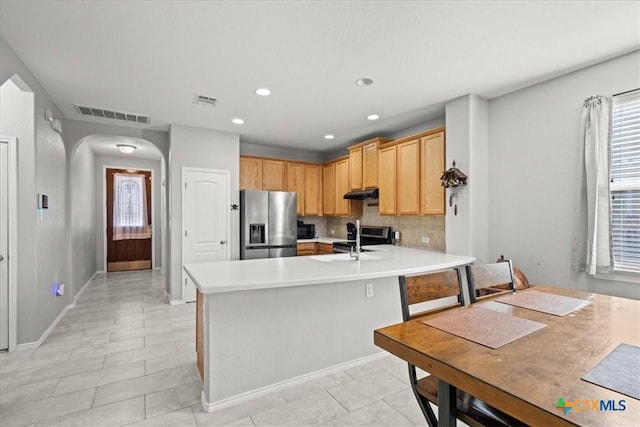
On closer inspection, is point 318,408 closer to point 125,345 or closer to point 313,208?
point 125,345

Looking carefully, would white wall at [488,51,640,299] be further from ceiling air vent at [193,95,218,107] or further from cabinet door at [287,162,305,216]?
cabinet door at [287,162,305,216]

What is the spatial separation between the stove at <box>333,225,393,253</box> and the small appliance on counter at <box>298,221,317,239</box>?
1.05 meters

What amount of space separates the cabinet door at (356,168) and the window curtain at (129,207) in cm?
532

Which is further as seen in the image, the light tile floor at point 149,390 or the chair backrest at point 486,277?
the light tile floor at point 149,390

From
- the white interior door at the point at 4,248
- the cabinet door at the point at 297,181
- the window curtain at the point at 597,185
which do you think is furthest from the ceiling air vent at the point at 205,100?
the window curtain at the point at 597,185

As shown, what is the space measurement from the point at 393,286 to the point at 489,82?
7.34 ft

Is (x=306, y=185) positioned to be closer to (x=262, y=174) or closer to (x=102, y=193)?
(x=262, y=174)

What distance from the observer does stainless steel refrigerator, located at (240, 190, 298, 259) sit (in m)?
4.93

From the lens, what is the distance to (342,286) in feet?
8.40

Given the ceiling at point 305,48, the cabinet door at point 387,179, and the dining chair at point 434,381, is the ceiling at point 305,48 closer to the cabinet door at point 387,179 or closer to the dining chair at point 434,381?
the cabinet door at point 387,179

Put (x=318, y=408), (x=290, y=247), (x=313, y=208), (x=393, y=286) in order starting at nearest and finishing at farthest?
(x=318, y=408)
(x=393, y=286)
(x=290, y=247)
(x=313, y=208)

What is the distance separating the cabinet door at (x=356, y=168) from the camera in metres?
5.07

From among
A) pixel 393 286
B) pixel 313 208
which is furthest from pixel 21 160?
pixel 313 208

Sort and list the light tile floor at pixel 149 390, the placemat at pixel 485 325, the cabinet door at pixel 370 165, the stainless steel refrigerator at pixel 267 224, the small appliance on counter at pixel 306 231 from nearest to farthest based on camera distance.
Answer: the placemat at pixel 485 325
the light tile floor at pixel 149 390
the cabinet door at pixel 370 165
the stainless steel refrigerator at pixel 267 224
the small appliance on counter at pixel 306 231
